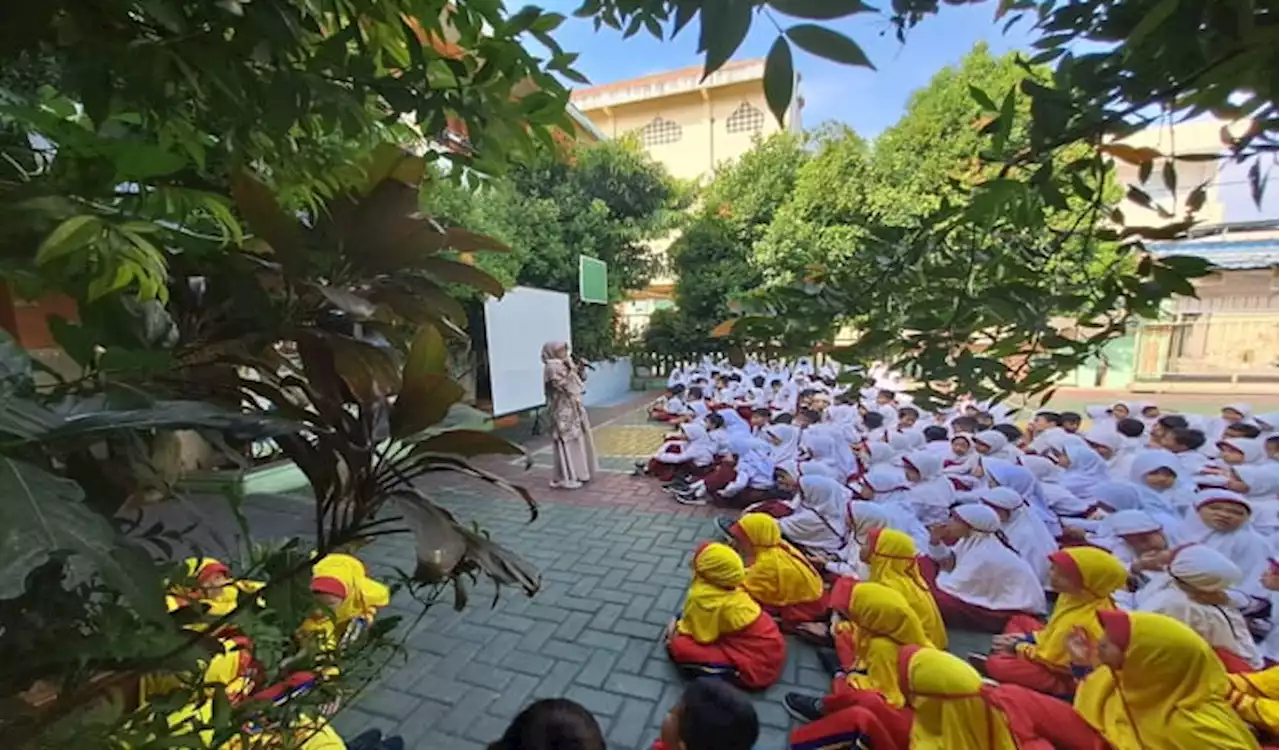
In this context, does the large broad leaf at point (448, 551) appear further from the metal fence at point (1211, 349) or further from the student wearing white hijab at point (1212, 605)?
the metal fence at point (1211, 349)

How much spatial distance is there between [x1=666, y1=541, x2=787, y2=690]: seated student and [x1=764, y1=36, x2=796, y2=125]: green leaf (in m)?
2.94

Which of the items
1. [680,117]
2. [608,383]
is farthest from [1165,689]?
[680,117]

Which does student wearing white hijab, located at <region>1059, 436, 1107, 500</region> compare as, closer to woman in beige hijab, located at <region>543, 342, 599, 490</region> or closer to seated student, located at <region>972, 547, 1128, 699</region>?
seated student, located at <region>972, 547, 1128, 699</region>

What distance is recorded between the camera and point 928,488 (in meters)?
4.82

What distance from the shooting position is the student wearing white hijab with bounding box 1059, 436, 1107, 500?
17.3 feet

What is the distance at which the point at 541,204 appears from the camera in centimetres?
1181

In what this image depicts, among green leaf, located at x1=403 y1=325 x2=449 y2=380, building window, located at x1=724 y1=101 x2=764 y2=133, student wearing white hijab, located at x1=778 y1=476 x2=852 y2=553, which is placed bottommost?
student wearing white hijab, located at x1=778 y1=476 x2=852 y2=553

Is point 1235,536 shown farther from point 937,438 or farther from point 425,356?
point 425,356

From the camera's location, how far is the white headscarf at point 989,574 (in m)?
3.55

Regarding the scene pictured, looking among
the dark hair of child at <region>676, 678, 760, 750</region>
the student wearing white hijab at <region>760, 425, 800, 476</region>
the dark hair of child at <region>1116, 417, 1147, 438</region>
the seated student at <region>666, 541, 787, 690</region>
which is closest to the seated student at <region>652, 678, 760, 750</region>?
the dark hair of child at <region>676, 678, 760, 750</region>

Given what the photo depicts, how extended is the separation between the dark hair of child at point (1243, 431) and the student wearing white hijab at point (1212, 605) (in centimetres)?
392

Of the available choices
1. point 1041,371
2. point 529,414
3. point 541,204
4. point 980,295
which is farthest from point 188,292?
point 541,204

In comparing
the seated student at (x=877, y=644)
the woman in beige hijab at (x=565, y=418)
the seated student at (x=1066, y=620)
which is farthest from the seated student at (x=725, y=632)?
the woman in beige hijab at (x=565, y=418)

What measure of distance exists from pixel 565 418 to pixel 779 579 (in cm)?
352
